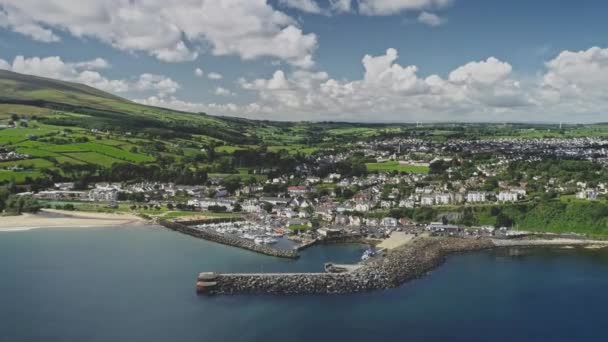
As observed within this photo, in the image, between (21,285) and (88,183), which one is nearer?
(21,285)

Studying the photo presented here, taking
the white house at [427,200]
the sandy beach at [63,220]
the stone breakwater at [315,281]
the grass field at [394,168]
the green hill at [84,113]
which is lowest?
the sandy beach at [63,220]

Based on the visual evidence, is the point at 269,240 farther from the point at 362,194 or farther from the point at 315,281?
the point at 362,194

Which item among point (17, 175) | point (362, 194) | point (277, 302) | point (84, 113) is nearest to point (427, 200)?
point (362, 194)

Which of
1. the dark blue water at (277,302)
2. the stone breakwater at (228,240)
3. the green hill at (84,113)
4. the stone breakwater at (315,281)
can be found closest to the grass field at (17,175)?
the stone breakwater at (228,240)

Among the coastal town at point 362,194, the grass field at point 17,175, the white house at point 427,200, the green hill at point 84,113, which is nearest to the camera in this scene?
the coastal town at point 362,194

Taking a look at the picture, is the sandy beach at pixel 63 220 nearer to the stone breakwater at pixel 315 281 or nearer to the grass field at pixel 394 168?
the stone breakwater at pixel 315 281

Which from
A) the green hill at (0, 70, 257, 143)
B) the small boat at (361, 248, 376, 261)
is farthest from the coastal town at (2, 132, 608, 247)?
the green hill at (0, 70, 257, 143)

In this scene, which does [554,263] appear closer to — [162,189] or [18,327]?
[18,327]

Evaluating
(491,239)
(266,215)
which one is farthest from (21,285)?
(491,239)
